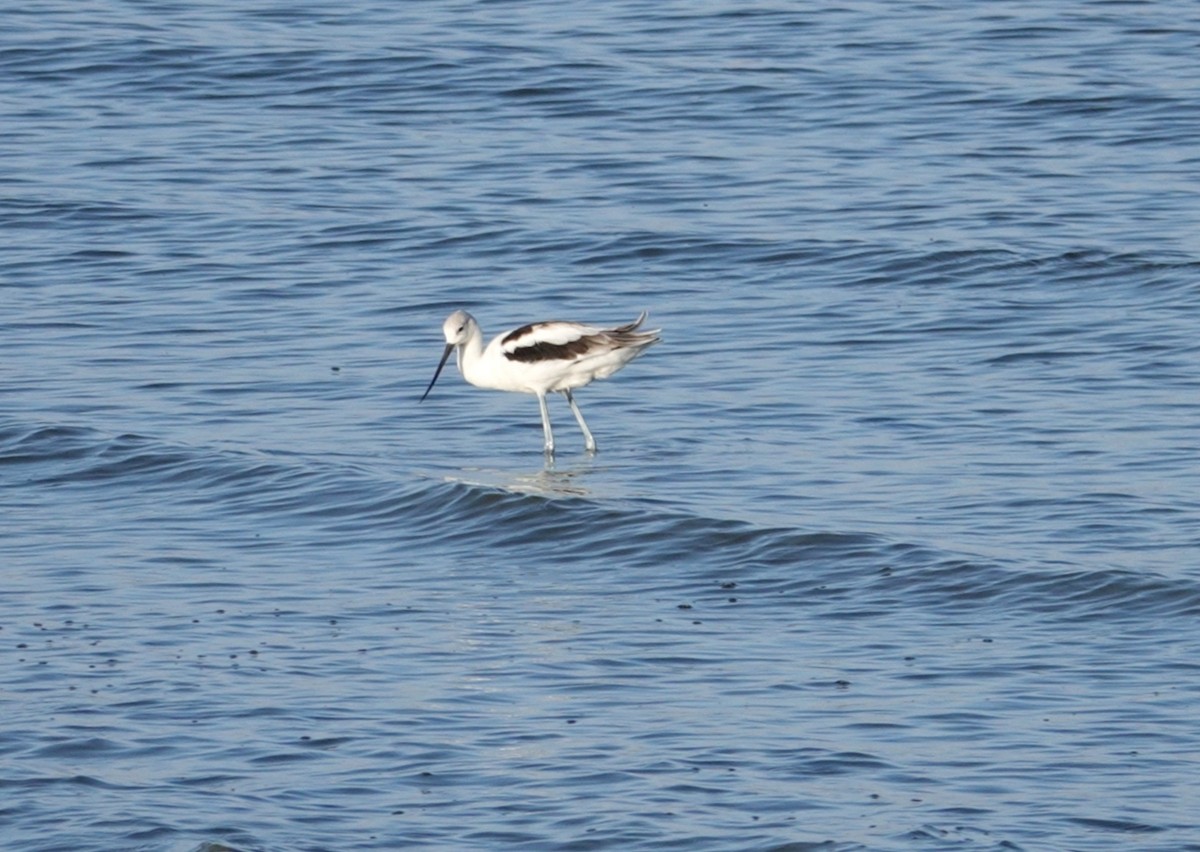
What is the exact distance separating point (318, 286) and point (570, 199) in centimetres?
323

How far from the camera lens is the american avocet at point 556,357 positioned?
13953 mm

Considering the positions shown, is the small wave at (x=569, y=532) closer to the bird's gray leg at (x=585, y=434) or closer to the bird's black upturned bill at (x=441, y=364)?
the bird's gray leg at (x=585, y=434)

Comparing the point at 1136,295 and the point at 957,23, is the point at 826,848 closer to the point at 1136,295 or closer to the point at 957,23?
the point at 1136,295

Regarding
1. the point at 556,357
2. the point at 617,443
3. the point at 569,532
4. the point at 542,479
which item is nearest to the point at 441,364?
the point at 556,357

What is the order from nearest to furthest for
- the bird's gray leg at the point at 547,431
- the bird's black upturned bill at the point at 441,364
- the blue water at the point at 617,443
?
the blue water at the point at 617,443 → the bird's gray leg at the point at 547,431 → the bird's black upturned bill at the point at 441,364

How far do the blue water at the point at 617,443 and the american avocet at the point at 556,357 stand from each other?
0.38 m

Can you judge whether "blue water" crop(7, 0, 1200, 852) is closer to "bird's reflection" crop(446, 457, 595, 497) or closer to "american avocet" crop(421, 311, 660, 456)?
"bird's reflection" crop(446, 457, 595, 497)

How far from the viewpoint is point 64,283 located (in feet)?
58.9

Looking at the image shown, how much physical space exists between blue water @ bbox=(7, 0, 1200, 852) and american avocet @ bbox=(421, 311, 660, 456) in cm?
38

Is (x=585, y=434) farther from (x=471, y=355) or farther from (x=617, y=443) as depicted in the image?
(x=471, y=355)

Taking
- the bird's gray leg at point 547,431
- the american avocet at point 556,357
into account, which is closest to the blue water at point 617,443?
the bird's gray leg at point 547,431

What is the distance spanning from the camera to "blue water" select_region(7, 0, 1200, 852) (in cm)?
811

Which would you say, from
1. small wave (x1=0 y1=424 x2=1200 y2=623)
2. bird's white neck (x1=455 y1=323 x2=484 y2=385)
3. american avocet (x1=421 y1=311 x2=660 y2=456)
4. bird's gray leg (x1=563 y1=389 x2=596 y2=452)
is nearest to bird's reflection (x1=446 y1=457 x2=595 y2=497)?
small wave (x1=0 y1=424 x2=1200 y2=623)

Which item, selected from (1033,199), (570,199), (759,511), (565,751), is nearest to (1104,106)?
(1033,199)
